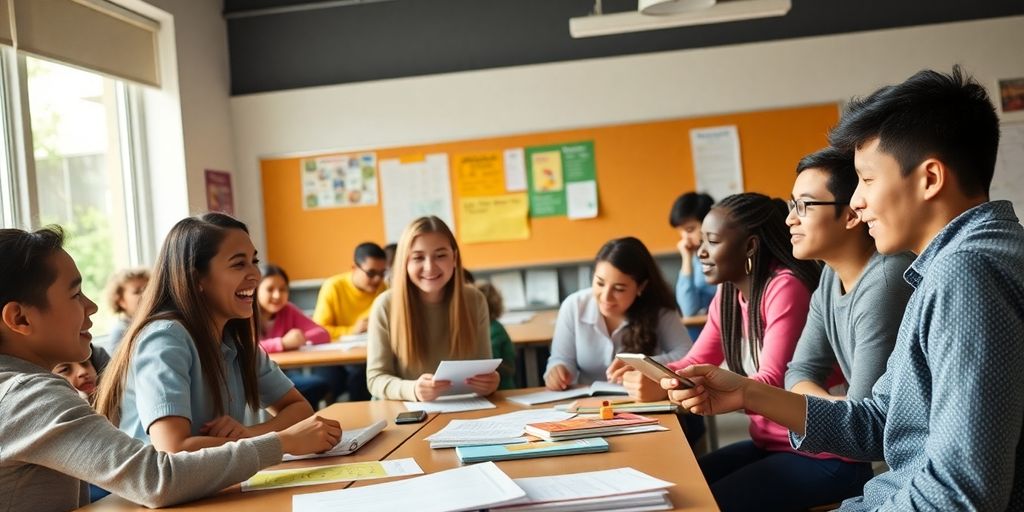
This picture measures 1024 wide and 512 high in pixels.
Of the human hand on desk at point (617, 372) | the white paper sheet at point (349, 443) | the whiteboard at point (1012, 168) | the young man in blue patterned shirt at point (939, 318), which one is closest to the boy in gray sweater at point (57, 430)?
the white paper sheet at point (349, 443)

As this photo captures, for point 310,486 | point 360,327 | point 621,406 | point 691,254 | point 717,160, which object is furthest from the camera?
point 717,160

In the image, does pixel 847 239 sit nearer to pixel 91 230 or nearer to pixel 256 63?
pixel 91 230

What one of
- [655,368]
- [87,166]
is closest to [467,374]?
[655,368]

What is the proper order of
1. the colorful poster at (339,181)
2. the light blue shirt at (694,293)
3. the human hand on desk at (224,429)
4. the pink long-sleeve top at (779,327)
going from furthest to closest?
the colorful poster at (339,181)
the light blue shirt at (694,293)
the pink long-sleeve top at (779,327)
the human hand on desk at (224,429)

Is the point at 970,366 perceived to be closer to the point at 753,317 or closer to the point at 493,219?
the point at 753,317

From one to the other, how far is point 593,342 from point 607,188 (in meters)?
3.18

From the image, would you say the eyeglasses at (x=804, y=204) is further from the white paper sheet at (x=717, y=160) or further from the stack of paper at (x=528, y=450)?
the white paper sheet at (x=717, y=160)

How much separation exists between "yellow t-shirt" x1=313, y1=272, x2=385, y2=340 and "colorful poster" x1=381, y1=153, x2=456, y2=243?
0.95 metres

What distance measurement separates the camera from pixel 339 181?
6531 mm

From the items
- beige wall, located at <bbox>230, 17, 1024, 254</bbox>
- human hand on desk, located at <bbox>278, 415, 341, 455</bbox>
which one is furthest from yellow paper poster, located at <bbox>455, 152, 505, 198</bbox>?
human hand on desk, located at <bbox>278, 415, 341, 455</bbox>

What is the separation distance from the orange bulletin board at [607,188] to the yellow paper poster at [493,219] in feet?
0.17

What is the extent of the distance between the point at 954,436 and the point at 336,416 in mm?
1902

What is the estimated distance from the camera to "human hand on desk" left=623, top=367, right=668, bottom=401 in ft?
8.00

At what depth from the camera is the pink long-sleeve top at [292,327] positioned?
16.4 ft
